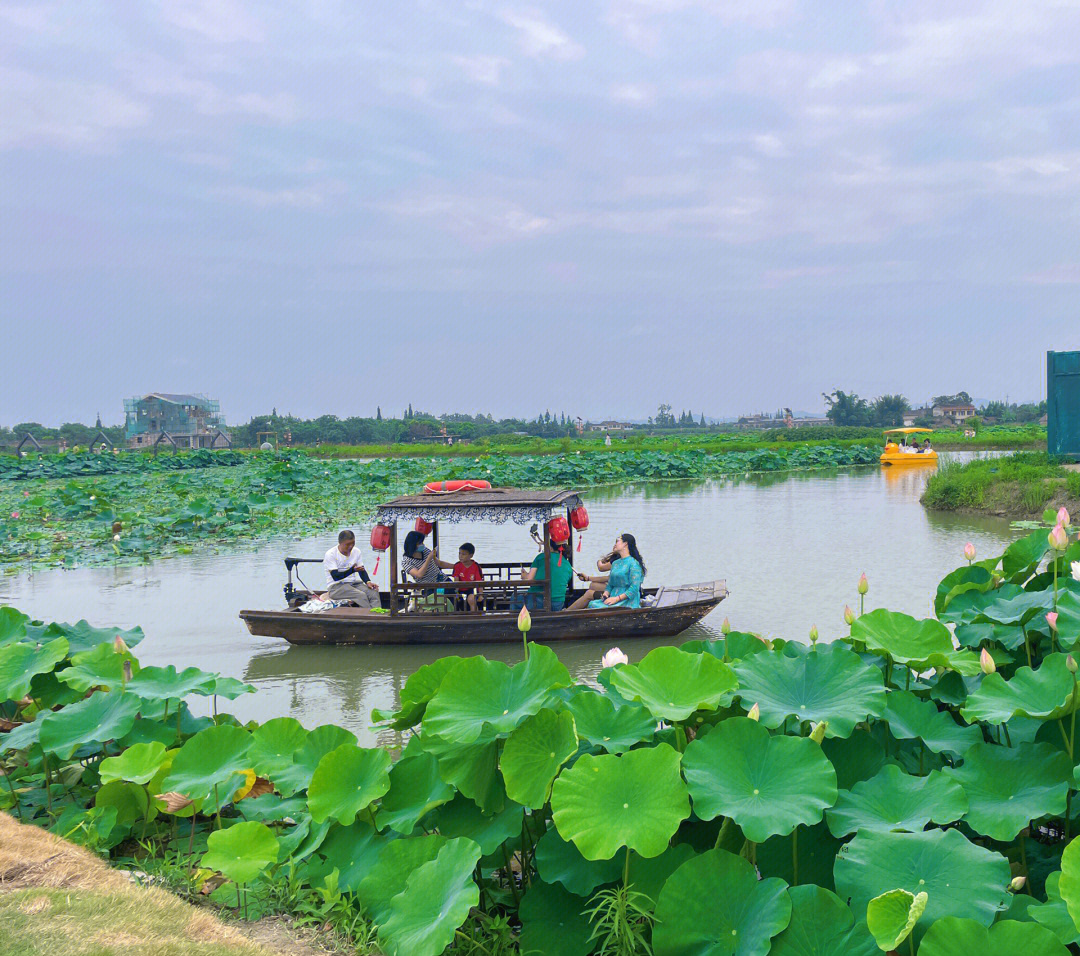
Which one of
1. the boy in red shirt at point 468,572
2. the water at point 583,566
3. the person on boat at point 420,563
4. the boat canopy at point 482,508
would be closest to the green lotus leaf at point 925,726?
the water at point 583,566

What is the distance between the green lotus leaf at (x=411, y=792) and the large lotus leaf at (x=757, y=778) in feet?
2.66

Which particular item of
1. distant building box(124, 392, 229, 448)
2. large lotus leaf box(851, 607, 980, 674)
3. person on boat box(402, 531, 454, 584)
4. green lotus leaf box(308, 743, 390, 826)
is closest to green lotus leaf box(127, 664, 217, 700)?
green lotus leaf box(308, 743, 390, 826)

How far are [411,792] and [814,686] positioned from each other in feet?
4.28

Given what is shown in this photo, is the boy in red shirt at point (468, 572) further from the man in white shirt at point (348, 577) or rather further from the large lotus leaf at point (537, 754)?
the large lotus leaf at point (537, 754)

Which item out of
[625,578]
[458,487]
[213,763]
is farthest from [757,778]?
[458,487]

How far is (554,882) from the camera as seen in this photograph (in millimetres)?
2479

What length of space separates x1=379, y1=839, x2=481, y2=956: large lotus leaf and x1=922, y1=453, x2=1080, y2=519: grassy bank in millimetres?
15693

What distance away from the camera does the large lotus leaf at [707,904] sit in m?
2.16

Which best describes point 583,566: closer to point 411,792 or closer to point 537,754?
point 411,792

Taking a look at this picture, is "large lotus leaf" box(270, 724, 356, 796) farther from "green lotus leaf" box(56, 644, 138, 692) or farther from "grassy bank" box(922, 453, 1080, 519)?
"grassy bank" box(922, 453, 1080, 519)

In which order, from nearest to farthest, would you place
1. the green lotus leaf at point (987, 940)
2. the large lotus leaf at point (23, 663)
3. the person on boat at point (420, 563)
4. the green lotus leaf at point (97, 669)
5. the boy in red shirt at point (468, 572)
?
the green lotus leaf at point (987, 940) < the green lotus leaf at point (97, 669) < the large lotus leaf at point (23, 663) < the boy in red shirt at point (468, 572) < the person on boat at point (420, 563)

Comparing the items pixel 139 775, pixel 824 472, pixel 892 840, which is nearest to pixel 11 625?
pixel 139 775

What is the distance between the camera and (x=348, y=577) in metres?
8.83

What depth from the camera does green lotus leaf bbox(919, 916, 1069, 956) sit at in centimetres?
182
